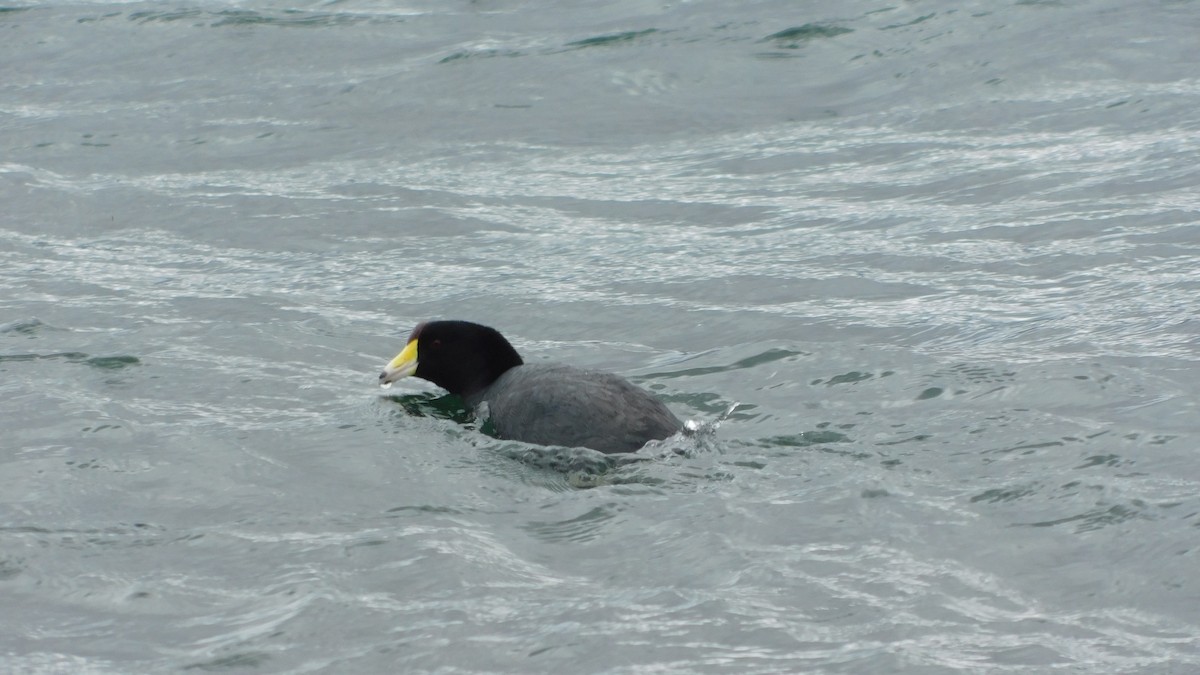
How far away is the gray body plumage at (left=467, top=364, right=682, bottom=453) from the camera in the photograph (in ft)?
23.6

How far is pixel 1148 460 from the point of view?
6805 millimetres

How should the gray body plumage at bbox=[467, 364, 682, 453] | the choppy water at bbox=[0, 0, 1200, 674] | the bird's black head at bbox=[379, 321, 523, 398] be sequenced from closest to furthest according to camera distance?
the choppy water at bbox=[0, 0, 1200, 674] → the gray body plumage at bbox=[467, 364, 682, 453] → the bird's black head at bbox=[379, 321, 523, 398]

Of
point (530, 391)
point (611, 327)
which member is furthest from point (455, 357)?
point (611, 327)

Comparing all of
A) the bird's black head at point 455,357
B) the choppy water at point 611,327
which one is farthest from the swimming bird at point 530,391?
the choppy water at point 611,327

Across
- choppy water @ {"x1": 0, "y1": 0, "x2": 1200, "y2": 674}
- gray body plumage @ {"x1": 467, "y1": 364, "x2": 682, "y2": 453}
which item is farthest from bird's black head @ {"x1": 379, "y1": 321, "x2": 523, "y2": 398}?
gray body plumage @ {"x1": 467, "y1": 364, "x2": 682, "y2": 453}

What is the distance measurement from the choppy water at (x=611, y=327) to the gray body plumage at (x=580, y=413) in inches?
5.9

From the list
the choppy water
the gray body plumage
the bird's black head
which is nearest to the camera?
the choppy water

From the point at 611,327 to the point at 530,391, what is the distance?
1.92 m

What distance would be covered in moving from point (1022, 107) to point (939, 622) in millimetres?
8903

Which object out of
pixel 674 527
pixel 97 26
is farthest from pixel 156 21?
pixel 674 527

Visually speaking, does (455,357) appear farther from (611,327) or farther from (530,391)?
(611,327)

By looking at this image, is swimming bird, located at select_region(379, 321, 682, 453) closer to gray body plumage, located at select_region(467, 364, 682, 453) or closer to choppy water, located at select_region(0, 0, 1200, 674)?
gray body plumage, located at select_region(467, 364, 682, 453)

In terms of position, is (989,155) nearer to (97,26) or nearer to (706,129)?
(706,129)

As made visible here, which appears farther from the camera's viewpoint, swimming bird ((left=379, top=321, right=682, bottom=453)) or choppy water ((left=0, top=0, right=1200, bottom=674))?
swimming bird ((left=379, top=321, right=682, bottom=453))
